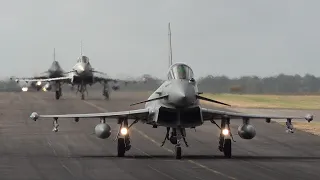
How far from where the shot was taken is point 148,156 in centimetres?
2773

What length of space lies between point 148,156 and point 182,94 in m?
4.72

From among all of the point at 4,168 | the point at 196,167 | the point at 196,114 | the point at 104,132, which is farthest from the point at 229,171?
the point at 4,168

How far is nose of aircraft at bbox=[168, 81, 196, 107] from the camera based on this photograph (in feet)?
79.1

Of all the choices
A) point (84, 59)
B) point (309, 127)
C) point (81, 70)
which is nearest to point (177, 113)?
point (309, 127)

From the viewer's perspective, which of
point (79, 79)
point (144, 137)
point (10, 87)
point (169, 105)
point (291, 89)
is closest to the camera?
point (169, 105)

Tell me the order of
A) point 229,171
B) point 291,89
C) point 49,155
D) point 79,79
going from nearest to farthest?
1. point 229,171
2. point 49,155
3. point 79,79
4. point 291,89

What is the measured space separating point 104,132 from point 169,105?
10.2ft

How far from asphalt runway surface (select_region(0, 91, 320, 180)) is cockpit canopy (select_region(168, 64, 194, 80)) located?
130 inches

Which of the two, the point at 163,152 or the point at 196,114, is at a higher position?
the point at 196,114

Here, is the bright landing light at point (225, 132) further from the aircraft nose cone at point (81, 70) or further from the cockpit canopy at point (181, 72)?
the aircraft nose cone at point (81, 70)

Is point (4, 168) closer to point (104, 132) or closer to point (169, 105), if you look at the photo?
point (104, 132)

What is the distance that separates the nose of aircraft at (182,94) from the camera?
24.1m

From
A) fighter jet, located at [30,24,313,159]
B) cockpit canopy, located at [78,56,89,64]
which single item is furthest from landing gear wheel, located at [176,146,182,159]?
cockpit canopy, located at [78,56,89,64]

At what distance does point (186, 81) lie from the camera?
24.9 m
